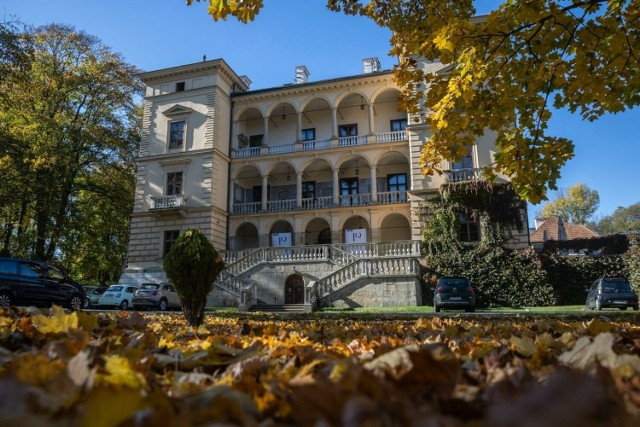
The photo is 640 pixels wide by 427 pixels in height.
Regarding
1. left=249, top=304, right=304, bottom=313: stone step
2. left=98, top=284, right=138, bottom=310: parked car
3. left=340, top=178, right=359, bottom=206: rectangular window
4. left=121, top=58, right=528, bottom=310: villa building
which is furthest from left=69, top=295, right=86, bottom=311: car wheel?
left=340, top=178, right=359, bottom=206: rectangular window

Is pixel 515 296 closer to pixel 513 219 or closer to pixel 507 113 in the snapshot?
pixel 513 219

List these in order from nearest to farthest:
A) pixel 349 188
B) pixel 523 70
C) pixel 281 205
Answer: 1. pixel 523 70
2. pixel 281 205
3. pixel 349 188

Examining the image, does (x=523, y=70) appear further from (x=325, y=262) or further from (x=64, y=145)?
(x=64, y=145)

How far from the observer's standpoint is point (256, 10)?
5012 millimetres

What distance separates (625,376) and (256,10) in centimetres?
511

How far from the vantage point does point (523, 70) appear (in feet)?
19.4

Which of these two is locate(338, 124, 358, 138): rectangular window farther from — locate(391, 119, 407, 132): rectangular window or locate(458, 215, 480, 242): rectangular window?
locate(458, 215, 480, 242): rectangular window

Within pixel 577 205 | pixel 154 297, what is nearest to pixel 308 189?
pixel 154 297

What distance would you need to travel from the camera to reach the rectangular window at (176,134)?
30725 millimetres

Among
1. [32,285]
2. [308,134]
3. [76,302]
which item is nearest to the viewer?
[32,285]

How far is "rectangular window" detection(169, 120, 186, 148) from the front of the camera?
30.7 metres

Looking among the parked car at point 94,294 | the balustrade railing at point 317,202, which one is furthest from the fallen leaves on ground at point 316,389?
the balustrade railing at point 317,202

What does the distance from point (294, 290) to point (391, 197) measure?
9628mm

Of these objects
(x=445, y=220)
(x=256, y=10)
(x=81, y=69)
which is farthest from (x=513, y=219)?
(x=81, y=69)
